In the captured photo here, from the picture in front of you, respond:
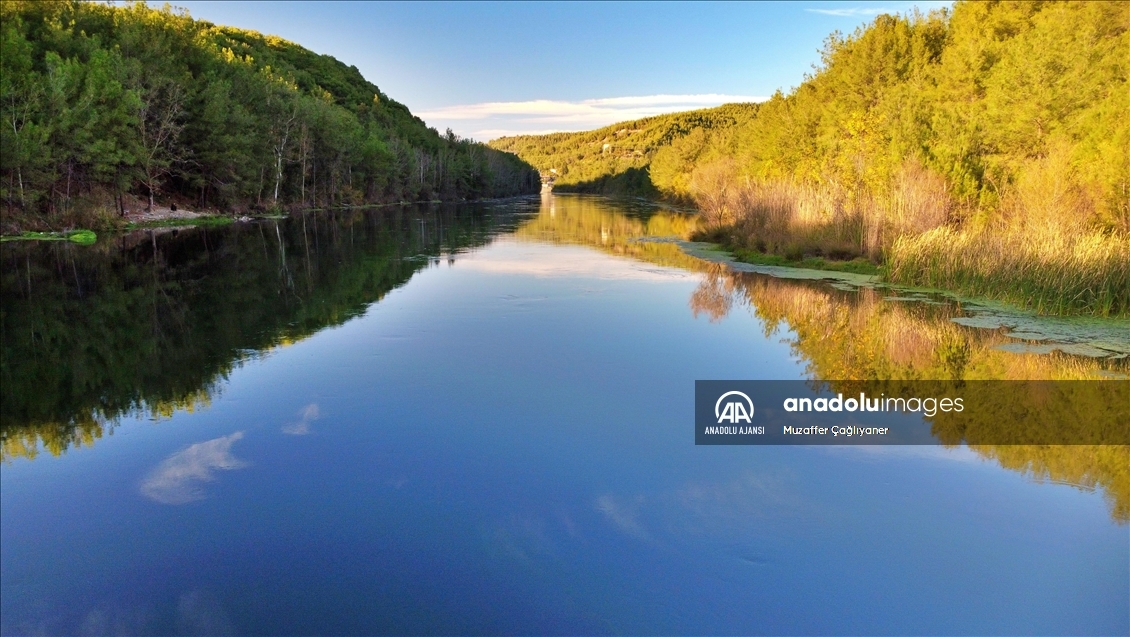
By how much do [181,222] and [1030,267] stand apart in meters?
42.4

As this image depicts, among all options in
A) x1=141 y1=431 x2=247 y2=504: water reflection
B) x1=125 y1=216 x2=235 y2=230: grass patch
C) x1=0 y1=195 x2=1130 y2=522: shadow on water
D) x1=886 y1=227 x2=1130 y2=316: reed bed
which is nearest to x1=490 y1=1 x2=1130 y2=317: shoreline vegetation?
→ x1=886 y1=227 x2=1130 y2=316: reed bed

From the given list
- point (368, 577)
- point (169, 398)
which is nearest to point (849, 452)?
point (368, 577)

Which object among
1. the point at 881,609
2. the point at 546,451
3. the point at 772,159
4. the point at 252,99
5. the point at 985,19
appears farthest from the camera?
the point at 252,99

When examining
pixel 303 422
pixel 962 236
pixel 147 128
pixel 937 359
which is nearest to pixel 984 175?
pixel 962 236

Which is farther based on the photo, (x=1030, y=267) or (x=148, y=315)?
(x=1030, y=267)

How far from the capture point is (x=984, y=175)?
24.6 m

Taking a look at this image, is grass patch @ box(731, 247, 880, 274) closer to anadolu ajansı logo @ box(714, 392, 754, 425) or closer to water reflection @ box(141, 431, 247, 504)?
anadolu ajansı logo @ box(714, 392, 754, 425)

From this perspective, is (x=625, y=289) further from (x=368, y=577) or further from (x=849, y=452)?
(x=368, y=577)

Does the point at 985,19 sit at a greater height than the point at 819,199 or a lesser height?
greater

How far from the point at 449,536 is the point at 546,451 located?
1.97 m

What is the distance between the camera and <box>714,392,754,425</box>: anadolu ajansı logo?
27.8ft

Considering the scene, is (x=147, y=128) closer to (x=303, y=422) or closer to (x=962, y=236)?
(x=303, y=422)

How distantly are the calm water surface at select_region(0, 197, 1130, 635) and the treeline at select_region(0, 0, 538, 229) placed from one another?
23493 mm

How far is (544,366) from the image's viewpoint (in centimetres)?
1050
